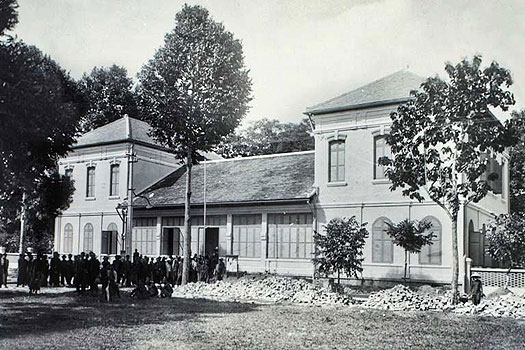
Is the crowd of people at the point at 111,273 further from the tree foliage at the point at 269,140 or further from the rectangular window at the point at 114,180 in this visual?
the tree foliage at the point at 269,140

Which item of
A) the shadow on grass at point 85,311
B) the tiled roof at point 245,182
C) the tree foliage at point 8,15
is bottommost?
the shadow on grass at point 85,311

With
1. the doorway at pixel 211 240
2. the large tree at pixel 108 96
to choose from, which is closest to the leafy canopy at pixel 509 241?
the doorway at pixel 211 240

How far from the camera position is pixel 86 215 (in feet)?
117

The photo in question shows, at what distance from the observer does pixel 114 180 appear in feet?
114

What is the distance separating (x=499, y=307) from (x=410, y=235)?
5.36m

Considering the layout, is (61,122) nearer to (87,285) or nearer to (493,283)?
(87,285)

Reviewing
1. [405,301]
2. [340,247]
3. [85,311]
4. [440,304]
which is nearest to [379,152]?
[340,247]

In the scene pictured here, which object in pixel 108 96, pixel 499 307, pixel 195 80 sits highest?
pixel 108 96

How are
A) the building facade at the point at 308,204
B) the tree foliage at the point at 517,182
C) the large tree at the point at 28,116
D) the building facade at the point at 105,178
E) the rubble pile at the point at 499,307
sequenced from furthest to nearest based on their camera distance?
the tree foliage at the point at 517,182 → the building facade at the point at 105,178 → the building facade at the point at 308,204 → the rubble pile at the point at 499,307 → the large tree at the point at 28,116

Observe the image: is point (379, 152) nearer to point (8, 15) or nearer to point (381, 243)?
point (381, 243)

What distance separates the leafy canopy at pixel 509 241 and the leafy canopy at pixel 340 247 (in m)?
5.41

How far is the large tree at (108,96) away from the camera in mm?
49406

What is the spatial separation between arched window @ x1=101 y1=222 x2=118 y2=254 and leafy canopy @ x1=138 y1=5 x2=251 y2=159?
1138 cm

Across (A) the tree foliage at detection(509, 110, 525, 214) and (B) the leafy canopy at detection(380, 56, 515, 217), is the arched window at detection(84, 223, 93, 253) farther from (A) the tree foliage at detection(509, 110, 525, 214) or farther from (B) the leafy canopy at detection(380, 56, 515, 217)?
(A) the tree foliage at detection(509, 110, 525, 214)
